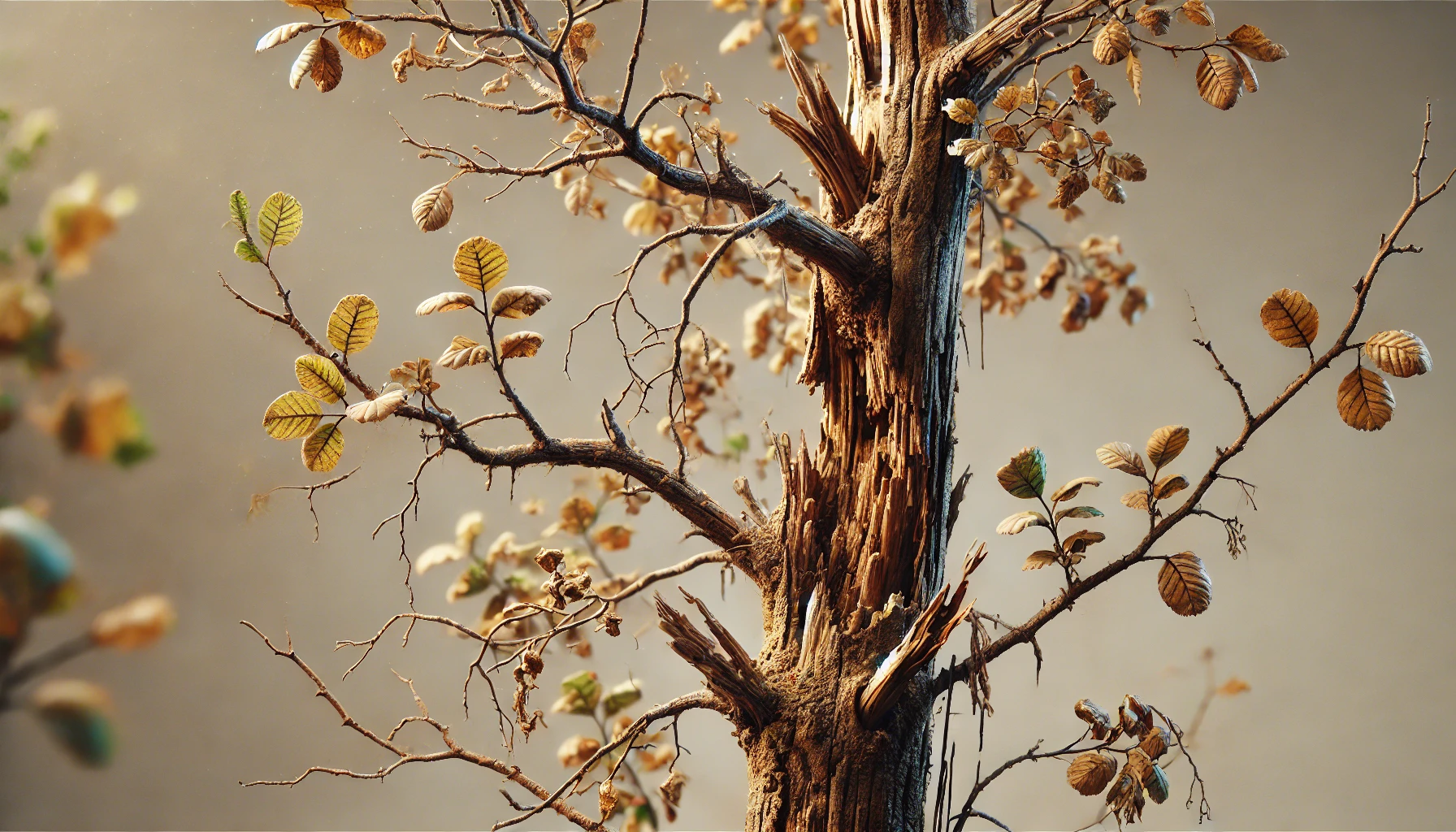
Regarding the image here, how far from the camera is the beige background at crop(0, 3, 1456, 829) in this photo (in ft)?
3.91

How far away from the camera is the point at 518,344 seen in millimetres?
828

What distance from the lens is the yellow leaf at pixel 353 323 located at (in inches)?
30.6

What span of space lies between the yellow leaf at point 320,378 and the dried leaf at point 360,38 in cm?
27

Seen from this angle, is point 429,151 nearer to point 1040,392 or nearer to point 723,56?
point 723,56

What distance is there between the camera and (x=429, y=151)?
0.88 m

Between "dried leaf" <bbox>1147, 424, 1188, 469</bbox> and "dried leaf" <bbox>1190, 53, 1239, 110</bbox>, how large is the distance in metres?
0.30

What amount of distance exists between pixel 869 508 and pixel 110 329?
639mm

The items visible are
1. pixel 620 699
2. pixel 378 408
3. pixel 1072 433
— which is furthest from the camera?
pixel 1072 433

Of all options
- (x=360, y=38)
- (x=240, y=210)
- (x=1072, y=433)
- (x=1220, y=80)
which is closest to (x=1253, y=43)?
(x=1220, y=80)

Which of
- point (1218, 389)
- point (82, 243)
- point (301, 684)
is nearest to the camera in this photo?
point (82, 243)

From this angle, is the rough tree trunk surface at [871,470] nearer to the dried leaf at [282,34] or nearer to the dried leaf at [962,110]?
the dried leaf at [962,110]

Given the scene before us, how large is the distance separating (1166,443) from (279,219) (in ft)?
2.77

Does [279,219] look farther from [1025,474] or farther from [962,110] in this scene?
[1025,474]

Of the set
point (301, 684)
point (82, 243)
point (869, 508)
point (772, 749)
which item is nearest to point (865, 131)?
point (869, 508)
